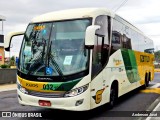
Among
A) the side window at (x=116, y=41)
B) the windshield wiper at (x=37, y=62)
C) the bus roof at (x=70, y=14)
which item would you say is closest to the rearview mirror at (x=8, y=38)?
the bus roof at (x=70, y=14)

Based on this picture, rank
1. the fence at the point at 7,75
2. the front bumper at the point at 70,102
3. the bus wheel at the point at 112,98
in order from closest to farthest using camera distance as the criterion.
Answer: the front bumper at the point at 70,102
the bus wheel at the point at 112,98
the fence at the point at 7,75

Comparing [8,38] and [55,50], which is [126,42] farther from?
[8,38]

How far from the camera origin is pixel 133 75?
13375mm

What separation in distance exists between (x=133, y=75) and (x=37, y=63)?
620cm

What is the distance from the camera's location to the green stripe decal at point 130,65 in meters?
11.9

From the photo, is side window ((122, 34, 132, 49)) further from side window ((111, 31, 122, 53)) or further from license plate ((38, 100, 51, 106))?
license plate ((38, 100, 51, 106))

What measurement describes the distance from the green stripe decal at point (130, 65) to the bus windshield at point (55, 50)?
3540 mm

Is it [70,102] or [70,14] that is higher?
[70,14]

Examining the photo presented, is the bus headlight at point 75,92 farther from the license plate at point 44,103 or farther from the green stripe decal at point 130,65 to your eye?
the green stripe decal at point 130,65

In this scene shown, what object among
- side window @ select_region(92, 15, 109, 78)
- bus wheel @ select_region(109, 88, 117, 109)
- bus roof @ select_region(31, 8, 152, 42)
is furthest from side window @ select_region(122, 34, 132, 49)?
bus roof @ select_region(31, 8, 152, 42)

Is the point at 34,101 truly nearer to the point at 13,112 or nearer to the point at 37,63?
the point at 37,63

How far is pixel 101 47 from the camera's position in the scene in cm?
894

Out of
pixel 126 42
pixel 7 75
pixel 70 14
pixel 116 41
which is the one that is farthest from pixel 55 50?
pixel 7 75

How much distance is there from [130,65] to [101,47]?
4132 mm
